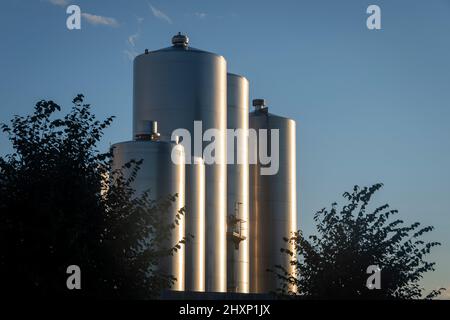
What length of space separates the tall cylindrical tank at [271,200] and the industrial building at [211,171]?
0.07m

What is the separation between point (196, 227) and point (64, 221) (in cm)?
2742

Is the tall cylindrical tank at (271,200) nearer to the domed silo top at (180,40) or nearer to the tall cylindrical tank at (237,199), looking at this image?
the tall cylindrical tank at (237,199)

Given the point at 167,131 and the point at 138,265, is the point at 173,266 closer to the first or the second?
the point at 167,131

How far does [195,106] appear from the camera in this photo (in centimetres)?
5972

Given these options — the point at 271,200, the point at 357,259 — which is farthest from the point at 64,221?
the point at 271,200

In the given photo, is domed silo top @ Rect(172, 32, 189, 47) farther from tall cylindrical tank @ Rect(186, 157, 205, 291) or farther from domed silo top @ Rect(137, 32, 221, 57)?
tall cylindrical tank @ Rect(186, 157, 205, 291)

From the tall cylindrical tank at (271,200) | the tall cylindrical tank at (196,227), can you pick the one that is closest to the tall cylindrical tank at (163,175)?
the tall cylindrical tank at (196,227)

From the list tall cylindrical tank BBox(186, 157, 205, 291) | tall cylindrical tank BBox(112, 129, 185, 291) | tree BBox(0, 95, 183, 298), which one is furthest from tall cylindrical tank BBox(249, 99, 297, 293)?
tree BBox(0, 95, 183, 298)

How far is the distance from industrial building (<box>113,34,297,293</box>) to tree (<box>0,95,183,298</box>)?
19.7 metres

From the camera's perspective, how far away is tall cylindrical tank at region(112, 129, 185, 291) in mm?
52125

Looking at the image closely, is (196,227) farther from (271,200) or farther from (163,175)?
(271,200)

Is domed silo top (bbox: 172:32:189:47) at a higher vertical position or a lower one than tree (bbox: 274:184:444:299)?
higher

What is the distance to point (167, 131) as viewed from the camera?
193ft

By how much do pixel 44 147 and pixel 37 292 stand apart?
514 cm
